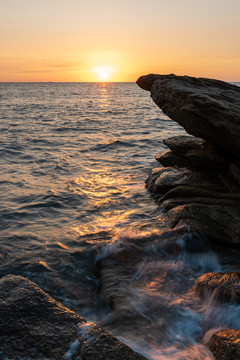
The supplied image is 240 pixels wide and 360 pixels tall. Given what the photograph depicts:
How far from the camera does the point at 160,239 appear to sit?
777 cm

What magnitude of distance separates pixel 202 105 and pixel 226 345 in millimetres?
5163

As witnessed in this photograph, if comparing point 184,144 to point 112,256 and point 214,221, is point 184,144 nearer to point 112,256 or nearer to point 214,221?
point 214,221

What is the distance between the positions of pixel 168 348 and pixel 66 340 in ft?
6.17

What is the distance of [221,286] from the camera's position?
527 cm

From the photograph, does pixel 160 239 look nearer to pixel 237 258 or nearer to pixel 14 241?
pixel 237 258

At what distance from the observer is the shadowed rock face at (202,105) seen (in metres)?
6.85

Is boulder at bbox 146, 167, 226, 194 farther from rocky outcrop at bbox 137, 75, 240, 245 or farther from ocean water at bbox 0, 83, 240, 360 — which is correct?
ocean water at bbox 0, 83, 240, 360

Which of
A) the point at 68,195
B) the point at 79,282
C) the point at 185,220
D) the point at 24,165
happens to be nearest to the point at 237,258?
the point at 185,220

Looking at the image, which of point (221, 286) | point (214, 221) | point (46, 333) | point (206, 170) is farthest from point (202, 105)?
point (46, 333)

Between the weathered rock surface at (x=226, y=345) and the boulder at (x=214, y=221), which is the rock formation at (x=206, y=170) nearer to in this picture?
the boulder at (x=214, y=221)

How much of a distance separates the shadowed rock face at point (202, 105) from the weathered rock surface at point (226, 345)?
428 cm

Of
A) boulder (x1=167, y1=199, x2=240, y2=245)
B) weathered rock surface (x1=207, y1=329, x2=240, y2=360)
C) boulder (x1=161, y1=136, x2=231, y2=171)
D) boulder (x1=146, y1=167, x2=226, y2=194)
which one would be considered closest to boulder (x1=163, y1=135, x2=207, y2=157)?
boulder (x1=161, y1=136, x2=231, y2=171)

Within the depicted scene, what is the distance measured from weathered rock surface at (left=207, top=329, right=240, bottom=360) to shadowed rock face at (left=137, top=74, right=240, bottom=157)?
428 centimetres

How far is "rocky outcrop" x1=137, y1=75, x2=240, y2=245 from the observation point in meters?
7.10
